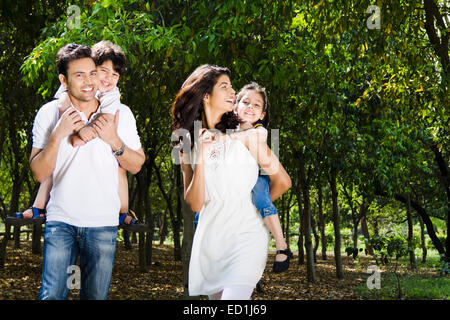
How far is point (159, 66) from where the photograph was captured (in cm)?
858

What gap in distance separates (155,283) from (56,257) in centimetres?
1150

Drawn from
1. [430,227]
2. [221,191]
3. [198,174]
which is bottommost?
[430,227]

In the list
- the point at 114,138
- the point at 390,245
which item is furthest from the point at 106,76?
the point at 390,245

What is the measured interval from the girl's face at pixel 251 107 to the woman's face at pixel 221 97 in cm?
42

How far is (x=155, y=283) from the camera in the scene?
14375mm

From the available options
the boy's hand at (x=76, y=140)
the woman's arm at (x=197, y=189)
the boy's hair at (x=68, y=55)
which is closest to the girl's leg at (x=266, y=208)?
the woman's arm at (x=197, y=189)

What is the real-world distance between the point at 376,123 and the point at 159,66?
7835mm

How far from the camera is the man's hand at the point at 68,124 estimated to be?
10.9 feet

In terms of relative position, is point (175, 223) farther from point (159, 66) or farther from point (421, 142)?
point (159, 66)

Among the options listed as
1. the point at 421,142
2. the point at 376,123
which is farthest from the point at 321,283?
the point at 421,142

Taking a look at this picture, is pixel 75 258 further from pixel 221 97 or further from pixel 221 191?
pixel 221 97

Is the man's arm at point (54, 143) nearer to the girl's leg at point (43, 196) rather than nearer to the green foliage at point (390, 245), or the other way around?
the girl's leg at point (43, 196)

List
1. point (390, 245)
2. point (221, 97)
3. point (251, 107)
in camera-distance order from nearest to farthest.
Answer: point (221, 97)
point (251, 107)
point (390, 245)

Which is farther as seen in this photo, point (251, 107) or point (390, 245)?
point (390, 245)
